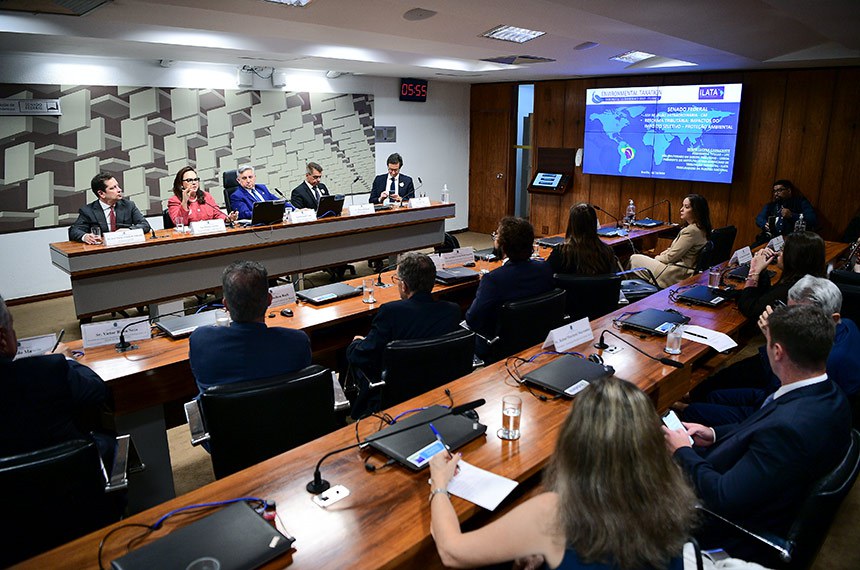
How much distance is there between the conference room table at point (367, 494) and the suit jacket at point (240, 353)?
17.6 inches

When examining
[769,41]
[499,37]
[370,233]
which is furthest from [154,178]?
[769,41]

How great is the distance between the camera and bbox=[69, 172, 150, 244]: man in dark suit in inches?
186

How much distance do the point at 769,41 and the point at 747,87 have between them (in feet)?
7.09

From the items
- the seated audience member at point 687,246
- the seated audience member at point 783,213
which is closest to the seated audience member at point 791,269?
the seated audience member at point 687,246

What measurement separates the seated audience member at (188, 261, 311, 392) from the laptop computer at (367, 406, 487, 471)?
571 millimetres

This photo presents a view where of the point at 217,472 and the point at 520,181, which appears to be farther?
the point at 520,181

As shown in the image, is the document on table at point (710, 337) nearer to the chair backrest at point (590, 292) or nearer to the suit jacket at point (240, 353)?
the chair backrest at point (590, 292)

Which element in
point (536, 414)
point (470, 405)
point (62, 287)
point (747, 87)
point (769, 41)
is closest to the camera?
point (470, 405)

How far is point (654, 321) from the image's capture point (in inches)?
114

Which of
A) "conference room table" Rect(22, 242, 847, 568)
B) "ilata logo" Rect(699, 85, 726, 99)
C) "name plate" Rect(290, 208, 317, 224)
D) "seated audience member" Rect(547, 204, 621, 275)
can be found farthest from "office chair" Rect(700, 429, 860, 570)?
"ilata logo" Rect(699, 85, 726, 99)

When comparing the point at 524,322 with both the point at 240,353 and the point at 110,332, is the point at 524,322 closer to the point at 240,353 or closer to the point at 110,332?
the point at 240,353

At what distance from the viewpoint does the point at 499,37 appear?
200 inches

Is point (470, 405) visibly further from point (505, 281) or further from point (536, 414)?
point (505, 281)

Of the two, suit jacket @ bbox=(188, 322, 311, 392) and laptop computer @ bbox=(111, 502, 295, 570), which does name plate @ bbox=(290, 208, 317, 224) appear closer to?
suit jacket @ bbox=(188, 322, 311, 392)
